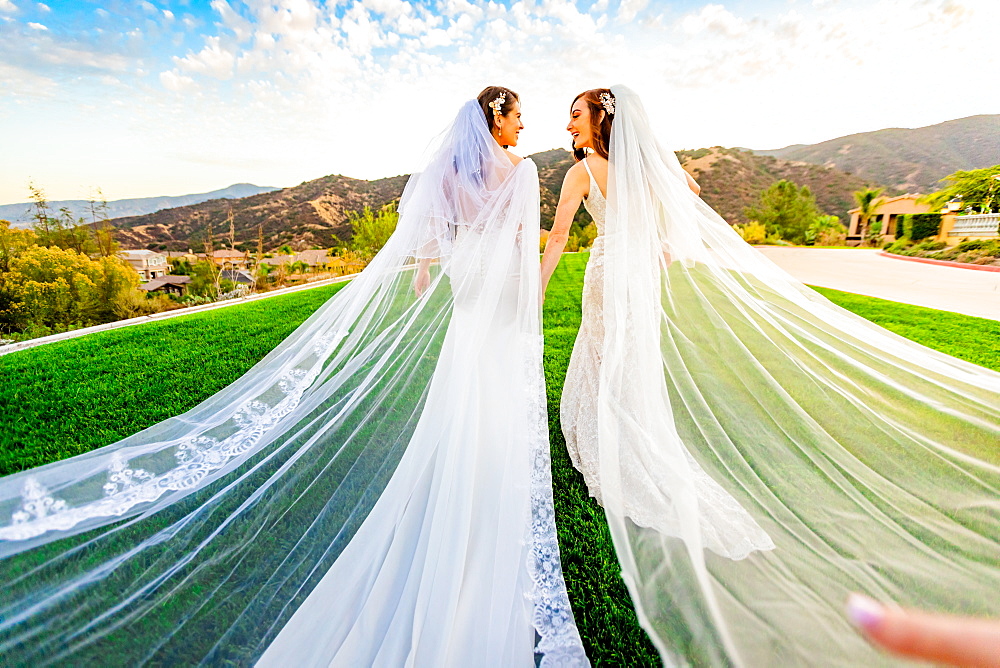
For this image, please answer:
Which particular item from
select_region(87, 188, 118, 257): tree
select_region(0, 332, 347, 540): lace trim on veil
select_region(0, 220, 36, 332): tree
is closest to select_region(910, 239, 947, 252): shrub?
select_region(0, 332, 347, 540): lace trim on veil

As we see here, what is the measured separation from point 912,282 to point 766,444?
434 inches

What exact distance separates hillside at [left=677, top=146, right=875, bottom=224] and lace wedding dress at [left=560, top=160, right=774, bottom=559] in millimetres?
42897

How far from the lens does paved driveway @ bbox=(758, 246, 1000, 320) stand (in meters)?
7.67

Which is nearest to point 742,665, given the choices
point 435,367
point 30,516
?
point 435,367

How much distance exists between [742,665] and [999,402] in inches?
58.0

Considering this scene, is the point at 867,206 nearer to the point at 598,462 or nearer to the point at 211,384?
the point at 598,462

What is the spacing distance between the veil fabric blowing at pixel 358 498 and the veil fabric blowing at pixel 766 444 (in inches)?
15.9

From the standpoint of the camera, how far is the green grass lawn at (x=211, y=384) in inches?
73.5

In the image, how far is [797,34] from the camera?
21.6 meters

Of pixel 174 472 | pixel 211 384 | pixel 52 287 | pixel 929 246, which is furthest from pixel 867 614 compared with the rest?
pixel 929 246

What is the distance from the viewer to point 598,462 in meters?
2.41

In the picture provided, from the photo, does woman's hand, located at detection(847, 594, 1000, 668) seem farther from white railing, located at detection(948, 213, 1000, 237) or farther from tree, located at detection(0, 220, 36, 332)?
white railing, located at detection(948, 213, 1000, 237)

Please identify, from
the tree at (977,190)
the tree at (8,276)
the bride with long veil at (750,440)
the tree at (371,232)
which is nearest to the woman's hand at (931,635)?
the bride with long veil at (750,440)

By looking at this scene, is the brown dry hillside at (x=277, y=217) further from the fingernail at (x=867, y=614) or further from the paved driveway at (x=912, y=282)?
the fingernail at (x=867, y=614)
